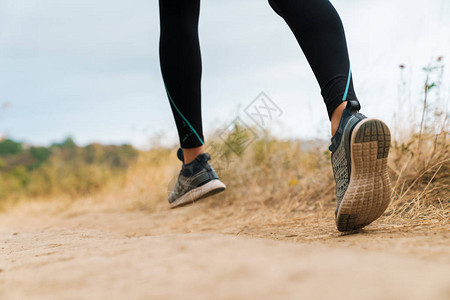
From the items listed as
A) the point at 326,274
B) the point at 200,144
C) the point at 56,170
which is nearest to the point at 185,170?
the point at 200,144

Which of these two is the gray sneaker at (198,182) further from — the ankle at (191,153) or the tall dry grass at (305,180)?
the tall dry grass at (305,180)

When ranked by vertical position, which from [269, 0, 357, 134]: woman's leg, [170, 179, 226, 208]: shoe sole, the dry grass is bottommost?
the dry grass

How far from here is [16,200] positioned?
8258 millimetres

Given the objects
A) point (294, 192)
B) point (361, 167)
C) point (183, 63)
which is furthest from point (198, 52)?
point (294, 192)

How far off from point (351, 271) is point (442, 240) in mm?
487

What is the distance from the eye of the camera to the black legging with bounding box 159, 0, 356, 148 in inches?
46.3

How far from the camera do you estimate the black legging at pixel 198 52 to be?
1.17 meters

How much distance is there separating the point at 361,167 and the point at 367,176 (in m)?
0.04

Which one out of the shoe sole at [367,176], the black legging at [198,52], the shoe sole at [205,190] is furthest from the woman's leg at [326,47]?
the shoe sole at [205,190]

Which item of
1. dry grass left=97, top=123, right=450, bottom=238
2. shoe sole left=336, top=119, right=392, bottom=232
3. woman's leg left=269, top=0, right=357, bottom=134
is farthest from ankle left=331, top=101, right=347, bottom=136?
dry grass left=97, top=123, right=450, bottom=238

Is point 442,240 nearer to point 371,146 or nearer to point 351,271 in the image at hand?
point 371,146

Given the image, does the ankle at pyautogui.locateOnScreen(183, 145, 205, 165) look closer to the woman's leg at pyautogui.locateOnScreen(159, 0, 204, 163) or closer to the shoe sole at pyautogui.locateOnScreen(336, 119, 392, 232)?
the woman's leg at pyautogui.locateOnScreen(159, 0, 204, 163)

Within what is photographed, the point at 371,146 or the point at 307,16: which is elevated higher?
the point at 307,16

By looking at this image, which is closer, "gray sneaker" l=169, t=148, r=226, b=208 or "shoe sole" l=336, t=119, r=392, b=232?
"shoe sole" l=336, t=119, r=392, b=232
